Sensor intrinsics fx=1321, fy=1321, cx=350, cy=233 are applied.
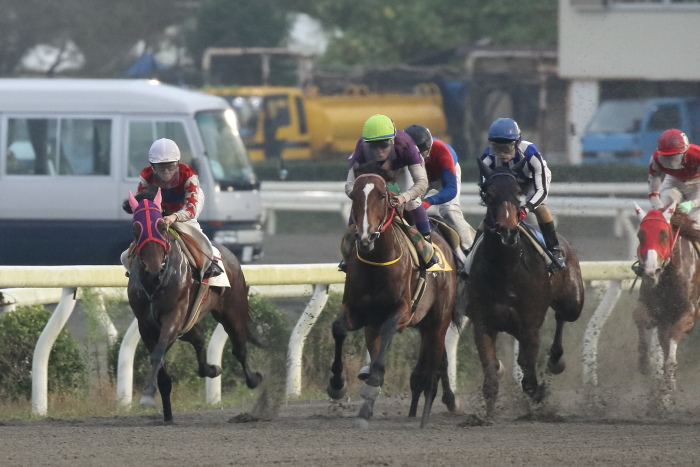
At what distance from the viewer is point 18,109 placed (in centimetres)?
1477

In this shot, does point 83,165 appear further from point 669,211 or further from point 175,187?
point 669,211

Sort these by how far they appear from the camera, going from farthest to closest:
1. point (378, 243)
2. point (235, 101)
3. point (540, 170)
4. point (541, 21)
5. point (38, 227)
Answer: point (541, 21) → point (235, 101) → point (38, 227) → point (540, 170) → point (378, 243)

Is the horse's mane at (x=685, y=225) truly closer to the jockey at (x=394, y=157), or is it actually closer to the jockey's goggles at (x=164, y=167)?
the jockey at (x=394, y=157)

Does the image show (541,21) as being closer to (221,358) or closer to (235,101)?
(235,101)

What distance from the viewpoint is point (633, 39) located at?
93.7 feet

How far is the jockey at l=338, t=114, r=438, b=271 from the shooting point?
25.4 ft

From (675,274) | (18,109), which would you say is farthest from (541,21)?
(675,274)

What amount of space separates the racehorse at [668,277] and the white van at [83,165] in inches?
260

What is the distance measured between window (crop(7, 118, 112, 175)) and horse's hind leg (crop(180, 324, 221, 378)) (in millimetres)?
6638

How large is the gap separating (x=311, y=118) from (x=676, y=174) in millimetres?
18017

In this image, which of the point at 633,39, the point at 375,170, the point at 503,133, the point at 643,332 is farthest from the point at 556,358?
the point at 633,39

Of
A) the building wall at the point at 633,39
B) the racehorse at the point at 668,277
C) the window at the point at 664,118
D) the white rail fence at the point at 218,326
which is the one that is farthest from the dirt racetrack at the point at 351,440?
the building wall at the point at 633,39

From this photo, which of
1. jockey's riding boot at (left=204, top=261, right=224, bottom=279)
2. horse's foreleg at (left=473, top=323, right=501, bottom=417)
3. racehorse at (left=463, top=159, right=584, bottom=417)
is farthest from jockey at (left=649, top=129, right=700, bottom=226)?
jockey's riding boot at (left=204, top=261, right=224, bottom=279)

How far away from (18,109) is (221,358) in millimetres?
6191
